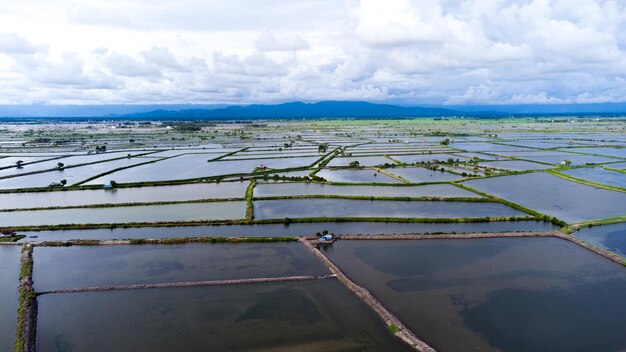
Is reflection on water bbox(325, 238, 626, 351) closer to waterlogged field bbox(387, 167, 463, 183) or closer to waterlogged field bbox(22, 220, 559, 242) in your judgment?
waterlogged field bbox(22, 220, 559, 242)

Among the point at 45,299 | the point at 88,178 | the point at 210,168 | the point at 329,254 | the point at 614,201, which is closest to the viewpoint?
the point at 45,299

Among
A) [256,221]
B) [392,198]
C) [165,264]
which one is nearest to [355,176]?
[392,198]

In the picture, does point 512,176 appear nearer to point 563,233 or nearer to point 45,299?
point 563,233

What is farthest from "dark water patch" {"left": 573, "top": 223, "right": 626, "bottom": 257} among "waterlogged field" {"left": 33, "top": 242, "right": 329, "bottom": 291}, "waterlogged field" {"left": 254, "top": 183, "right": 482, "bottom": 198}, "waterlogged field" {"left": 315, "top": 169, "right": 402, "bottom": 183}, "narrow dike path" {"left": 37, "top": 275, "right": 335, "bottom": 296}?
"waterlogged field" {"left": 315, "top": 169, "right": 402, "bottom": 183}

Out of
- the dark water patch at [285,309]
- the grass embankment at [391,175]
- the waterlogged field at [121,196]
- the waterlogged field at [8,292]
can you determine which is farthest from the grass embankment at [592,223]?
the waterlogged field at [8,292]

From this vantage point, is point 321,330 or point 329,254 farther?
point 329,254

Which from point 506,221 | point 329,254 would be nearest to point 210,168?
point 329,254
